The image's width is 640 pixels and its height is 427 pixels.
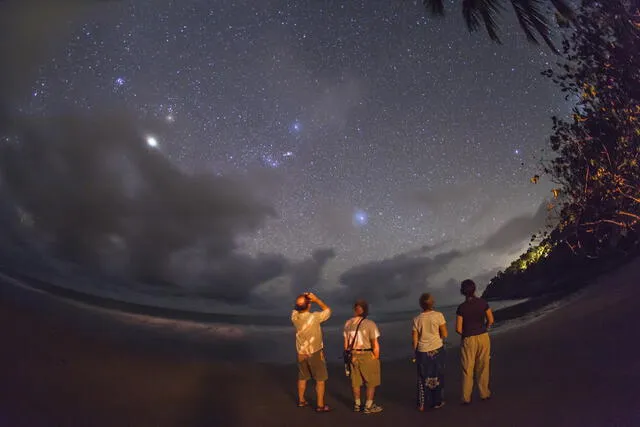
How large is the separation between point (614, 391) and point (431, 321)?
123 inches

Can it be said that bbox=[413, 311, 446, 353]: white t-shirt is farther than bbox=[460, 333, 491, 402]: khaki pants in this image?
No

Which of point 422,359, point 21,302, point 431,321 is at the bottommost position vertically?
point 422,359

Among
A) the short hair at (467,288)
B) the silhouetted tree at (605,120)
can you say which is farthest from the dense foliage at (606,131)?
the short hair at (467,288)

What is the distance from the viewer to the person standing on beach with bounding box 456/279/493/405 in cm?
700

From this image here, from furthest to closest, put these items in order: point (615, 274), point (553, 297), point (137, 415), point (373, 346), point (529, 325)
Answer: point (553, 297) < point (615, 274) < point (529, 325) < point (137, 415) < point (373, 346)

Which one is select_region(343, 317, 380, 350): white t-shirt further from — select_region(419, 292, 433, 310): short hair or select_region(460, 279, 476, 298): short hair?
select_region(460, 279, 476, 298): short hair

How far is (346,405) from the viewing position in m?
8.09

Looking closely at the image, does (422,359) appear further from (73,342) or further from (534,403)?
(73,342)

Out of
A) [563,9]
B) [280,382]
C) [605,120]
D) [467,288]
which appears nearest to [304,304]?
[467,288]

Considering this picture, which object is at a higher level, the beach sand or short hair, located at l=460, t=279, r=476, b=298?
short hair, located at l=460, t=279, r=476, b=298

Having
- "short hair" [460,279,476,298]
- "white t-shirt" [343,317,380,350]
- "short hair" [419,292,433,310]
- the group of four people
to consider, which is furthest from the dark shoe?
"short hair" [460,279,476,298]

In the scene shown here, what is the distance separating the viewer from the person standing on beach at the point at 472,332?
23.0 feet

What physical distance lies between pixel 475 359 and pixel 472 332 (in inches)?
19.3

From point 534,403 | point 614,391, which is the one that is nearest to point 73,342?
point 534,403
